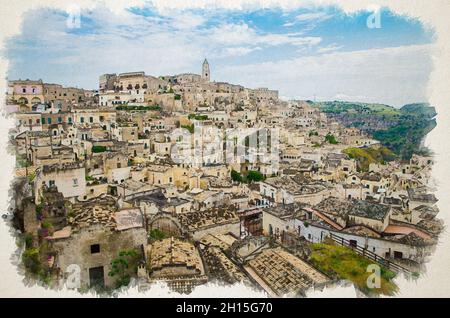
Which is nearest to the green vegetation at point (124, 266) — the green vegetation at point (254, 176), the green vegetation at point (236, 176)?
the green vegetation at point (236, 176)

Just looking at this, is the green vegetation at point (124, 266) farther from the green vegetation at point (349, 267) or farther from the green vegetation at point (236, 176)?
the green vegetation at point (236, 176)

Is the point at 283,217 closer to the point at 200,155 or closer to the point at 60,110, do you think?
the point at 200,155

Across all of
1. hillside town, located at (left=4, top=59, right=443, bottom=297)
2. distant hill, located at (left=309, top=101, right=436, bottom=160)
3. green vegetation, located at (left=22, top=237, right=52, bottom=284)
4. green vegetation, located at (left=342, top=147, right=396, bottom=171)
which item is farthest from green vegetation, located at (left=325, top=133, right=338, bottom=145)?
green vegetation, located at (left=22, top=237, right=52, bottom=284)

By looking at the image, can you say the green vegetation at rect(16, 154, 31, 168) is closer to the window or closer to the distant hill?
the window

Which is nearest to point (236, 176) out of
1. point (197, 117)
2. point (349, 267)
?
point (349, 267)

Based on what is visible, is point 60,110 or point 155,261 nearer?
point 155,261

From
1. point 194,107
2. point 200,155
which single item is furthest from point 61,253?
point 194,107

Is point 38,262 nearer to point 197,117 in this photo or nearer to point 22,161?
point 22,161
